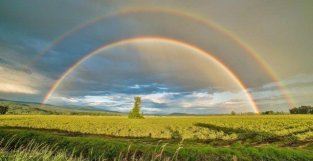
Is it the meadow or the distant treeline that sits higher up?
the distant treeline

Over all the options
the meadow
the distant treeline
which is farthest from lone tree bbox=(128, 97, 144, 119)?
the distant treeline

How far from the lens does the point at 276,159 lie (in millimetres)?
33656

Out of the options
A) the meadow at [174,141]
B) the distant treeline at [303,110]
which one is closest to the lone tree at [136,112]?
the meadow at [174,141]

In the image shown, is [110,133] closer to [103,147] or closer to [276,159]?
[103,147]

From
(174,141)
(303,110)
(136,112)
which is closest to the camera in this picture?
(174,141)

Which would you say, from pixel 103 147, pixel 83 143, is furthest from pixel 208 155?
pixel 83 143

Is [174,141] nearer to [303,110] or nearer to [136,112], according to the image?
[136,112]

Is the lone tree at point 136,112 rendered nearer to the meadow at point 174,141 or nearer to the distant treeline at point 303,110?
the meadow at point 174,141

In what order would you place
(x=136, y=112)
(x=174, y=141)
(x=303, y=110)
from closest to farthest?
1. (x=174, y=141)
2. (x=136, y=112)
3. (x=303, y=110)

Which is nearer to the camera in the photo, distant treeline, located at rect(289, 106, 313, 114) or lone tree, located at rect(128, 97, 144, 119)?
lone tree, located at rect(128, 97, 144, 119)

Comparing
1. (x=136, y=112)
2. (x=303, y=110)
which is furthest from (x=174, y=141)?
(x=303, y=110)

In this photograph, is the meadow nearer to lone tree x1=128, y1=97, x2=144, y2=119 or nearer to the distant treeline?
lone tree x1=128, y1=97, x2=144, y2=119

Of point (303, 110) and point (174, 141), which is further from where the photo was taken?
point (303, 110)

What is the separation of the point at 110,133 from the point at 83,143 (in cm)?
2040
